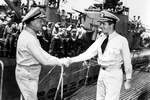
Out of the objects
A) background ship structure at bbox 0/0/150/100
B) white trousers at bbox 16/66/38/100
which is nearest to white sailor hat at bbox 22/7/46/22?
white trousers at bbox 16/66/38/100

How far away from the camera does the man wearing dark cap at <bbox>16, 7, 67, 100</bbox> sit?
3.85m

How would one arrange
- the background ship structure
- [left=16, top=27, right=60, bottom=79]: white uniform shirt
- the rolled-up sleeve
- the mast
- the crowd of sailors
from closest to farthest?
1. [left=16, top=27, right=60, bottom=79]: white uniform shirt
2. the rolled-up sleeve
3. the background ship structure
4. the crowd of sailors
5. the mast

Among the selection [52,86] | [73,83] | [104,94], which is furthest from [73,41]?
[104,94]

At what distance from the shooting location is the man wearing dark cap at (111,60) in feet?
14.8

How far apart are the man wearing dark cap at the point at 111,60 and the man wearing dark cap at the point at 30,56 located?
0.89 m

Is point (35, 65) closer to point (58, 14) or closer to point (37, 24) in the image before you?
point (37, 24)

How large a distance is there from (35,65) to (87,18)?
19.7 m

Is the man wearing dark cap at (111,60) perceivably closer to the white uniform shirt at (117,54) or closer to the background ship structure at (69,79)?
the white uniform shirt at (117,54)

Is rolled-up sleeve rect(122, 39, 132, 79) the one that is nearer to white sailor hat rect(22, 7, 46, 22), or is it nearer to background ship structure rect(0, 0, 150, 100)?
background ship structure rect(0, 0, 150, 100)

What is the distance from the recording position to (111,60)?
4.57 metres

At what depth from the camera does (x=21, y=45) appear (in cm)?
391

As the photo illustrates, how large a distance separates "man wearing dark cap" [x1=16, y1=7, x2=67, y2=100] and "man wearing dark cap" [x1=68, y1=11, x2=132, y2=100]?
893 millimetres

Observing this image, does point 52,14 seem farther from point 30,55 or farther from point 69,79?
point 30,55

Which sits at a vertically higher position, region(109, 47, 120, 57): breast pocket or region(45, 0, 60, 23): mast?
region(109, 47, 120, 57): breast pocket
